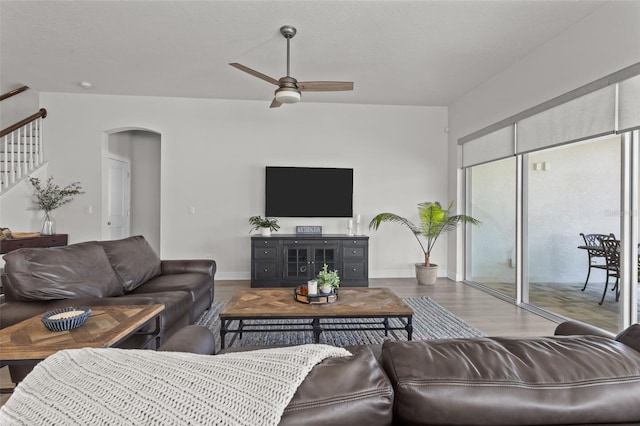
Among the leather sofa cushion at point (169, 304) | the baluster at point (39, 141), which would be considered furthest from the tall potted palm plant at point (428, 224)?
the baluster at point (39, 141)

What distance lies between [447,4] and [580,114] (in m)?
1.59

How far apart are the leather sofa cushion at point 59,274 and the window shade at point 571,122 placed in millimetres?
4346

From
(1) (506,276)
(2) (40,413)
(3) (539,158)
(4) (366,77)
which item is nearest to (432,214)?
(1) (506,276)

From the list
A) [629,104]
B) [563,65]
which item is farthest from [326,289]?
[563,65]

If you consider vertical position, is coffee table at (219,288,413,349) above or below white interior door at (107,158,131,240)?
below

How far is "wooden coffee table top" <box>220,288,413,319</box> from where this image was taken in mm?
2221

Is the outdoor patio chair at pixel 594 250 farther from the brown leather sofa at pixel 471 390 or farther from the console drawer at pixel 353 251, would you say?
the brown leather sofa at pixel 471 390

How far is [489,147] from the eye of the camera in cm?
428

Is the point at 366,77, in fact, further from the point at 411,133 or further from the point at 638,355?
the point at 638,355

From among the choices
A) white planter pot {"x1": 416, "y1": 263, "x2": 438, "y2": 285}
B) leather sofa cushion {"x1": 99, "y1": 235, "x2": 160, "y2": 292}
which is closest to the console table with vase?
white planter pot {"x1": 416, "y1": 263, "x2": 438, "y2": 285}

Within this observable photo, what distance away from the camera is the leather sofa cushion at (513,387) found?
676 millimetres

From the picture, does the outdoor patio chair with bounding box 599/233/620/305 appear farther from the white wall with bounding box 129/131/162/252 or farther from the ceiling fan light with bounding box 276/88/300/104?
the white wall with bounding box 129/131/162/252

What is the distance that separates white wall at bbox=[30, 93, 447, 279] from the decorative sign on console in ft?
0.44

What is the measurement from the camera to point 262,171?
16.7ft
